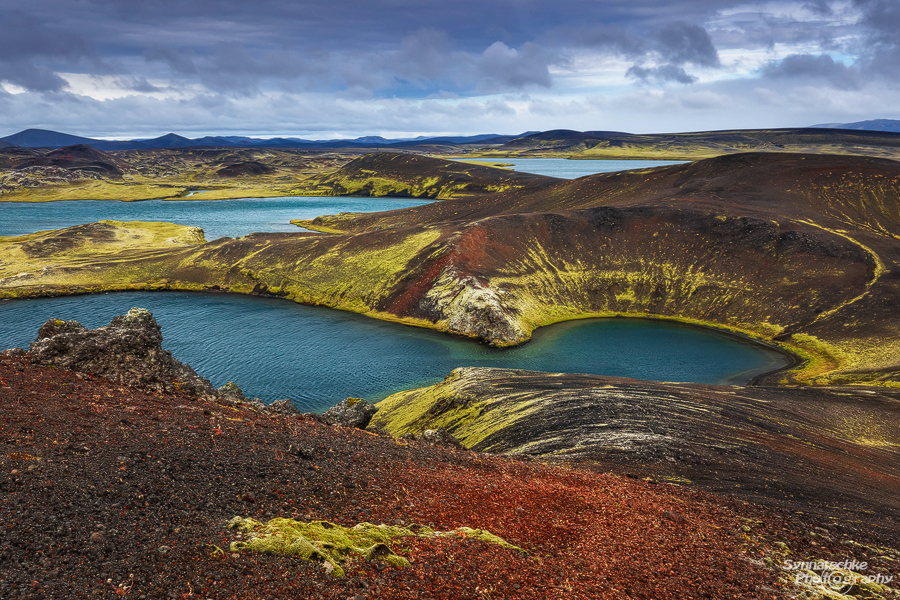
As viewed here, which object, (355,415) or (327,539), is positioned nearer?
(327,539)

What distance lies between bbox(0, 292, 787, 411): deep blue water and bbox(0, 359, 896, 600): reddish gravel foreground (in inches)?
1358

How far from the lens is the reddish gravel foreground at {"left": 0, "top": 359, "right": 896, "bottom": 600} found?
491 inches

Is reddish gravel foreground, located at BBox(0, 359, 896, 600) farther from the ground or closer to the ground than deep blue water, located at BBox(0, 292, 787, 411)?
farther from the ground

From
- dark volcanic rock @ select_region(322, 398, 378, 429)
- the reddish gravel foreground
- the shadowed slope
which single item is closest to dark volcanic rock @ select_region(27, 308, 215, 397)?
the reddish gravel foreground

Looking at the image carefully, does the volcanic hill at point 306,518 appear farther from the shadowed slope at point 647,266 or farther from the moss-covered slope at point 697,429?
the shadowed slope at point 647,266

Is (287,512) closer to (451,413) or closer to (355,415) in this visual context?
(355,415)

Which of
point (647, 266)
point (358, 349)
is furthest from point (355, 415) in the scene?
point (647, 266)

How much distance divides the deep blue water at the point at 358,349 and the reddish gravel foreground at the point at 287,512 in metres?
34.5

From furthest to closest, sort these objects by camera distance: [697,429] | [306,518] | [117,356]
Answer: [697,429], [117,356], [306,518]

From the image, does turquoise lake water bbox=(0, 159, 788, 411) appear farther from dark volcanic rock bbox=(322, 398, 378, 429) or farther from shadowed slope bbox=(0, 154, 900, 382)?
dark volcanic rock bbox=(322, 398, 378, 429)

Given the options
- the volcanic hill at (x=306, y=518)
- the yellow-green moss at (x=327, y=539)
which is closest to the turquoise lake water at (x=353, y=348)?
the volcanic hill at (x=306, y=518)

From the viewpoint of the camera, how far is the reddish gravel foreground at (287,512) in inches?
491

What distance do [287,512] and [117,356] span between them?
15.5m

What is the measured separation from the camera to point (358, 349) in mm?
73938
